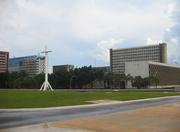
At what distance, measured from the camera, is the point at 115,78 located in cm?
14450

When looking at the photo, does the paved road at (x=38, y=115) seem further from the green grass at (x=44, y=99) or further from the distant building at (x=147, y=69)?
the distant building at (x=147, y=69)

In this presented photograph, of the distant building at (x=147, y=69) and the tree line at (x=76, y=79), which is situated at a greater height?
the distant building at (x=147, y=69)

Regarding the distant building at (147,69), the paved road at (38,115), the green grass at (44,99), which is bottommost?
the paved road at (38,115)

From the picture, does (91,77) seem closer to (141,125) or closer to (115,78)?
(115,78)

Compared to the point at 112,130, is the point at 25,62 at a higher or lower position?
higher

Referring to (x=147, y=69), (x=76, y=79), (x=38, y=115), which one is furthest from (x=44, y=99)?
(x=147, y=69)

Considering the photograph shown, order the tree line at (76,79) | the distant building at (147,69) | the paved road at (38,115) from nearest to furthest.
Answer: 1. the paved road at (38,115)
2. the tree line at (76,79)
3. the distant building at (147,69)

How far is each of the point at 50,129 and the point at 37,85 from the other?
5090 inches

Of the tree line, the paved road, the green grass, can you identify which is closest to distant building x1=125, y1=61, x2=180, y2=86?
the tree line

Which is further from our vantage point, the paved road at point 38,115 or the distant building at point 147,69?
the distant building at point 147,69

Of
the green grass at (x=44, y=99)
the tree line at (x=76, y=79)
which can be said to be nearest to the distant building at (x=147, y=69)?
the tree line at (x=76, y=79)

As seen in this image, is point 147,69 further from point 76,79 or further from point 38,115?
point 38,115

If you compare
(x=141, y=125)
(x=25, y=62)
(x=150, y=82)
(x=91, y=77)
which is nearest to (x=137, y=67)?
(x=150, y=82)

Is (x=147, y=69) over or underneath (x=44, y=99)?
over
